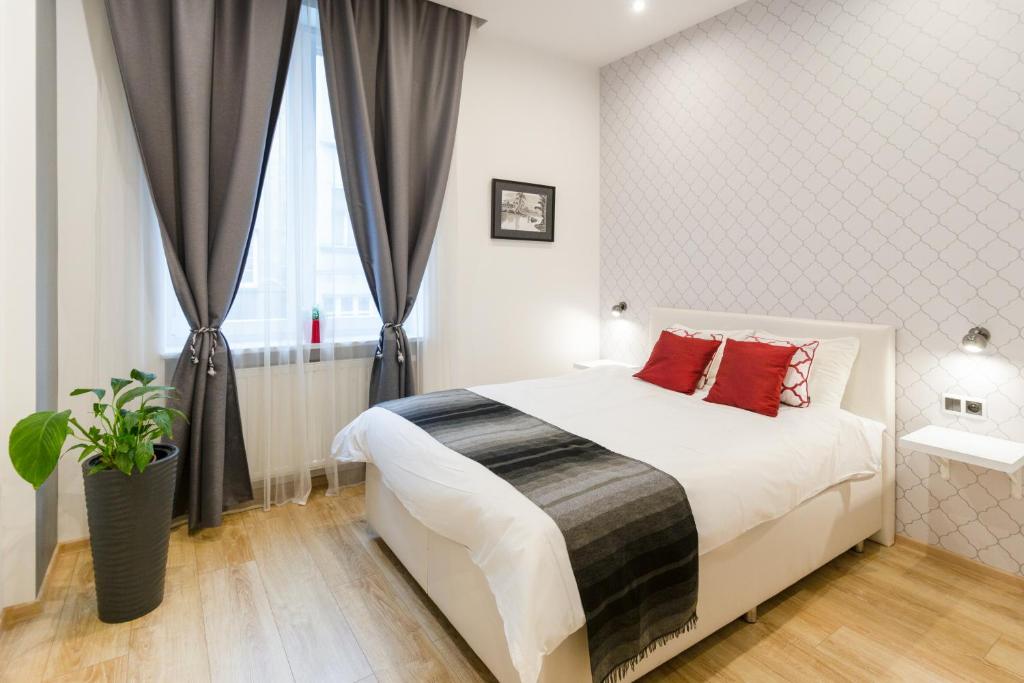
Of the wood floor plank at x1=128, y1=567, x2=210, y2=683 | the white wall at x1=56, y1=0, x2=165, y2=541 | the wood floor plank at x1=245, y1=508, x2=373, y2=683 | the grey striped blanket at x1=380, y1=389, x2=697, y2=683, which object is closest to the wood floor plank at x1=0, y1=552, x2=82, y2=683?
the wood floor plank at x1=128, y1=567, x2=210, y2=683

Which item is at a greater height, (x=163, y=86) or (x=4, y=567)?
(x=163, y=86)

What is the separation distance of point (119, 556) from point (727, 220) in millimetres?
3465

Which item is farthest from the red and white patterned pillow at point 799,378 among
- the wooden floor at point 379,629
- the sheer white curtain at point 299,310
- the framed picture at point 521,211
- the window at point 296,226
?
the window at point 296,226

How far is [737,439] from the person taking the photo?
2.10 metres

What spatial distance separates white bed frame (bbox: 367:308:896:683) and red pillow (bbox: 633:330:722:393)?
1.42 feet

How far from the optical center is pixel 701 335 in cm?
320

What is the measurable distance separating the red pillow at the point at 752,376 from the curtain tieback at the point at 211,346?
99.5 inches

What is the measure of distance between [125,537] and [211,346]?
102 cm

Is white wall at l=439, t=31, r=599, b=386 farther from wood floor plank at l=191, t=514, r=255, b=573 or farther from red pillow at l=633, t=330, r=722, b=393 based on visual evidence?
wood floor plank at l=191, t=514, r=255, b=573

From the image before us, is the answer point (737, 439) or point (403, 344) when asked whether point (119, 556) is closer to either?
point (403, 344)

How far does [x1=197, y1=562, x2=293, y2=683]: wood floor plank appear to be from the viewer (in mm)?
1772

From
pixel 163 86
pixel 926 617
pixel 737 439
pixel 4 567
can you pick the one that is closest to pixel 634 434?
pixel 737 439

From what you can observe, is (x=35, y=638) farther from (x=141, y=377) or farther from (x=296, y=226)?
(x=296, y=226)

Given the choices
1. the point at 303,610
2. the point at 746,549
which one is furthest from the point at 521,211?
the point at 303,610
